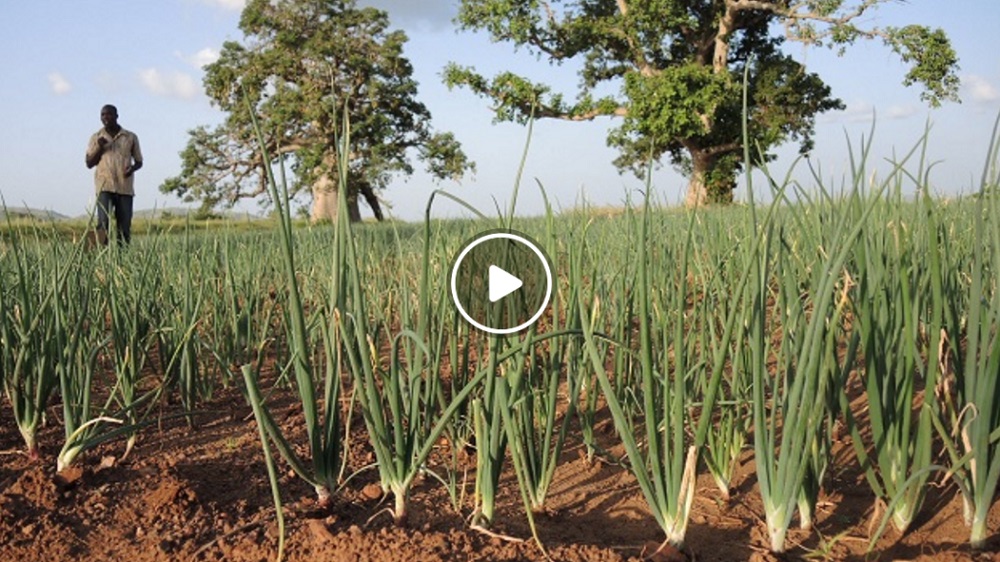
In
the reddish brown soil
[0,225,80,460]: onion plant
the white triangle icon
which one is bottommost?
the reddish brown soil

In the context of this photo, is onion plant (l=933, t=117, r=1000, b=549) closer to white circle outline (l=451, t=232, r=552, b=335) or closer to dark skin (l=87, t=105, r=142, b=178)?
white circle outline (l=451, t=232, r=552, b=335)

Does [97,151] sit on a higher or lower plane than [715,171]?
lower

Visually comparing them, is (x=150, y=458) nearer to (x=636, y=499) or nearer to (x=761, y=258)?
(x=636, y=499)

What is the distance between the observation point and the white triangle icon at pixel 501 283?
1514 mm

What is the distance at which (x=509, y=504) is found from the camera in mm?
1664

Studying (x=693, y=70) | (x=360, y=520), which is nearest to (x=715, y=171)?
(x=693, y=70)

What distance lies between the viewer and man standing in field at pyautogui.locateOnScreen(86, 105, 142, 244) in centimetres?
661

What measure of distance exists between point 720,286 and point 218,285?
1.70 metres

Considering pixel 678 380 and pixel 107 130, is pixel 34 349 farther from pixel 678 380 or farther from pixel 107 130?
pixel 107 130

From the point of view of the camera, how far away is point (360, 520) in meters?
1.49

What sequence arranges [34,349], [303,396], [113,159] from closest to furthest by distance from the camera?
1. [303,396]
2. [34,349]
3. [113,159]

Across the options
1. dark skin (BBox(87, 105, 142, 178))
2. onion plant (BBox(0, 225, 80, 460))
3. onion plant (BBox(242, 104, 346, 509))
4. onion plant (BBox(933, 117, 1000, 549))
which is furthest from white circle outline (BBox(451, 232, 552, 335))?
dark skin (BBox(87, 105, 142, 178))

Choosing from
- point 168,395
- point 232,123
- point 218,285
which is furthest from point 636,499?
point 232,123

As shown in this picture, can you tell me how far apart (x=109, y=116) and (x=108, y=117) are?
0.04ft
